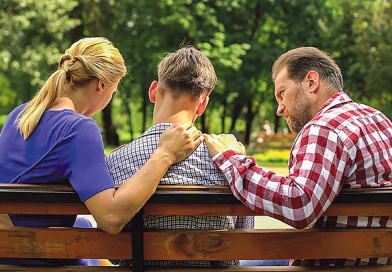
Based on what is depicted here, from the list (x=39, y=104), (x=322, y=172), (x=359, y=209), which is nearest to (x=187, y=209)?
(x=322, y=172)

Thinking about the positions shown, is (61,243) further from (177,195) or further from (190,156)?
(190,156)

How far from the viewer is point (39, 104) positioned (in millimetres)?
2441

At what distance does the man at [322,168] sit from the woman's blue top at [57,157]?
0.53 meters

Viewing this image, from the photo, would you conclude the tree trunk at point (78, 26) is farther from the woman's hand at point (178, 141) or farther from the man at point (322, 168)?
the man at point (322, 168)

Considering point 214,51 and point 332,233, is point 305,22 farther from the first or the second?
point 332,233

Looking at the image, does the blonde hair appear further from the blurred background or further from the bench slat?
the blurred background

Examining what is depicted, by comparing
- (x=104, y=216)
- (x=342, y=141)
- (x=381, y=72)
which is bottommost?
(x=381, y=72)

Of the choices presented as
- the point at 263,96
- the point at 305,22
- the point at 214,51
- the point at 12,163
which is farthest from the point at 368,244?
the point at 263,96

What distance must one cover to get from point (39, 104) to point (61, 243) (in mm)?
700

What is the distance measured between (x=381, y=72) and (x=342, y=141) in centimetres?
2447

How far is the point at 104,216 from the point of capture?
2076 millimetres

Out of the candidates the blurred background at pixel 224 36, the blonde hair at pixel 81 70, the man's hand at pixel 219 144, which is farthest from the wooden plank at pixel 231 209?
the blurred background at pixel 224 36

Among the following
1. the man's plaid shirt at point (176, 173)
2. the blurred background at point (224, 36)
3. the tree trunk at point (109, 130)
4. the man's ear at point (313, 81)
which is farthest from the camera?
the tree trunk at point (109, 130)

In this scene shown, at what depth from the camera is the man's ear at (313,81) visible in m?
2.66
